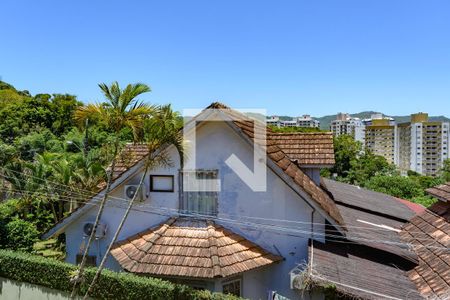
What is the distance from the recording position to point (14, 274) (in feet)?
40.3

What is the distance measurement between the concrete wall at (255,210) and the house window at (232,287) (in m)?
0.20

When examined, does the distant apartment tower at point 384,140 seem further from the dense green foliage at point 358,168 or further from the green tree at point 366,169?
the green tree at point 366,169

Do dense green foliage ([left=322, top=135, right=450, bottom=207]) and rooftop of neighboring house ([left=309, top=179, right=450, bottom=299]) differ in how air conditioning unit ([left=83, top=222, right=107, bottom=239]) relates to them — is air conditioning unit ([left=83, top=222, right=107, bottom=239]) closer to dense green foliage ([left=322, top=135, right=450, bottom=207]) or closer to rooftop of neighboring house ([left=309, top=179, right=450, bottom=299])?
rooftop of neighboring house ([left=309, top=179, right=450, bottom=299])

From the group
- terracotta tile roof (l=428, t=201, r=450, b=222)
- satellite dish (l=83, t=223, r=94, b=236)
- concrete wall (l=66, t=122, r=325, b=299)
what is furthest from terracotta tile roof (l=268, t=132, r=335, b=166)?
satellite dish (l=83, t=223, r=94, b=236)

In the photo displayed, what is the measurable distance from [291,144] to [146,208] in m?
5.52

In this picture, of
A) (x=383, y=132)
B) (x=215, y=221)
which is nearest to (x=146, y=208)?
(x=215, y=221)

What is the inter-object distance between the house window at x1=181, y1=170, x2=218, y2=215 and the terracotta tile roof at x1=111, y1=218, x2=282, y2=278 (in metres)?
0.39

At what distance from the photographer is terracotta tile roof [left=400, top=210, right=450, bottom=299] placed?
8.70m

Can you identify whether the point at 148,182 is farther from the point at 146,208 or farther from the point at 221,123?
the point at 221,123

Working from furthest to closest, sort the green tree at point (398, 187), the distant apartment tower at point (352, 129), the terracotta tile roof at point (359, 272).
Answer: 1. the distant apartment tower at point (352, 129)
2. the green tree at point (398, 187)
3. the terracotta tile roof at point (359, 272)

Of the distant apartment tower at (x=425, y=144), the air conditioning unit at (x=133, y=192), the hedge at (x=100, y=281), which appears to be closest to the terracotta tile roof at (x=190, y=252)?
the hedge at (x=100, y=281)

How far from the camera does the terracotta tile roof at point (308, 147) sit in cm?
1276

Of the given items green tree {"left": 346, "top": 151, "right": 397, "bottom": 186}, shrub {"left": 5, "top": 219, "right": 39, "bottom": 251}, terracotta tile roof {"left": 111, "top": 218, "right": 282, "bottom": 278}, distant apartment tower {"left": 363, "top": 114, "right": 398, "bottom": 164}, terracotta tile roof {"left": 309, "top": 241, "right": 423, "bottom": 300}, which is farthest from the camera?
distant apartment tower {"left": 363, "top": 114, "right": 398, "bottom": 164}

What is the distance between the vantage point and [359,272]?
9.22m
